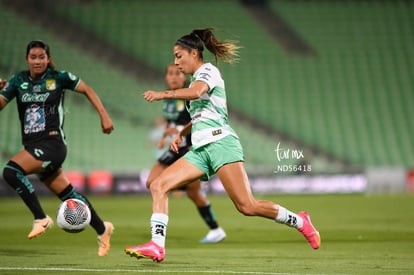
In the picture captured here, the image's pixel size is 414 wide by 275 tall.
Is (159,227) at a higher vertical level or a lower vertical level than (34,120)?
lower

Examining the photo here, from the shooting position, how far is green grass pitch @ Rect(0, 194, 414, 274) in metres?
7.59

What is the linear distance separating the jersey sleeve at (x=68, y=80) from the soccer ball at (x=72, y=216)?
143cm

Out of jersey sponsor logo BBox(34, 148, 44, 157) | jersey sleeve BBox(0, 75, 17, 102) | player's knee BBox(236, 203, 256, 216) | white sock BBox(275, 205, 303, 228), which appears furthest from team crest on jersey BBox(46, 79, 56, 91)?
white sock BBox(275, 205, 303, 228)

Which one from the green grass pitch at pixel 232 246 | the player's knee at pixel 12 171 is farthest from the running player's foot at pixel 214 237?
the player's knee at pixel 12 171

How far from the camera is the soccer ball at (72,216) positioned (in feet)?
27.2

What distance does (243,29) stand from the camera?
2884 centimetres

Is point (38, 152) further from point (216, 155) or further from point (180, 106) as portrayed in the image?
point (180, 106)

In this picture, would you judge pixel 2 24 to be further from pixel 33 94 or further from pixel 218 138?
pixel 218 138

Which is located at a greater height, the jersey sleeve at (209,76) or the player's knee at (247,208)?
the jersey sleeve at (209,76)

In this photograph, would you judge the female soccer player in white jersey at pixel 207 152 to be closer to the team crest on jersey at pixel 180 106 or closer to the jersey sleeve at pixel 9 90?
the jersey sleeve at pixel 9 90

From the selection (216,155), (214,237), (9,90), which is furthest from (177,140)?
(214,237)

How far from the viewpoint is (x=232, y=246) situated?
10188 millimetres

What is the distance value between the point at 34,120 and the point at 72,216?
134cm

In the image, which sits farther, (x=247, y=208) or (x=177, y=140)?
(x=177, y=140)
